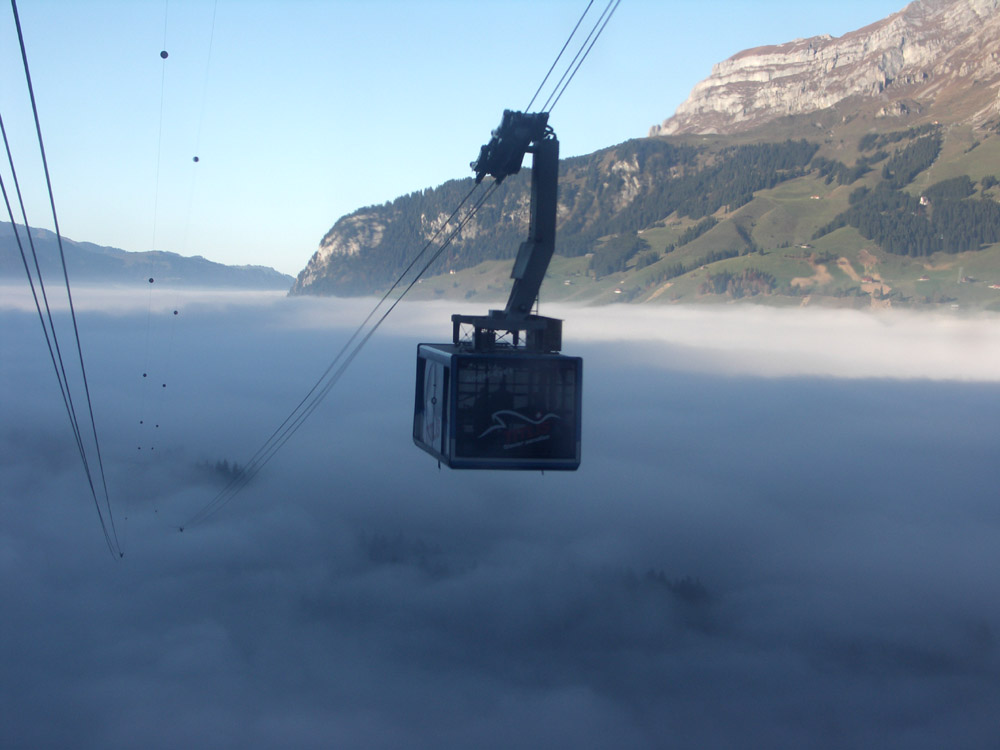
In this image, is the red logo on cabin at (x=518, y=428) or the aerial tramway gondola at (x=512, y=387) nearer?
the aerial tramway gondola at (x=512, y=387)

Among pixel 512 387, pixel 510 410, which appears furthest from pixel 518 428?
pixel 512 387

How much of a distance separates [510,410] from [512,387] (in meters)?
0.61

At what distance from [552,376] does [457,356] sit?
258cm

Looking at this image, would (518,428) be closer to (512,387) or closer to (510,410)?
(510,410)

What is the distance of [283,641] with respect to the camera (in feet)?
653

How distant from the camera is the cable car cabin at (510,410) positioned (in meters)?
21.5

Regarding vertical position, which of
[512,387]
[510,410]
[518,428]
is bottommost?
[518,428]

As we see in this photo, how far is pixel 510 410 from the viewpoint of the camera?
71.3 ft

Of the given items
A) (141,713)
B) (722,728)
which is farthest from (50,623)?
(722,728)

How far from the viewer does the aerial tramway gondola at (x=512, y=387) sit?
21.6 metres

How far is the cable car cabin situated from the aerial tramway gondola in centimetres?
3

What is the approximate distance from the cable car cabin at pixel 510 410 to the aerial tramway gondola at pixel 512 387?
0.03m

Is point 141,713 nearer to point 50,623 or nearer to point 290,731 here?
point 290,731

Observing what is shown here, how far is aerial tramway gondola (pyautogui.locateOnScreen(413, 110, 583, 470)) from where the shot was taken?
Result: 21578 millimetres
